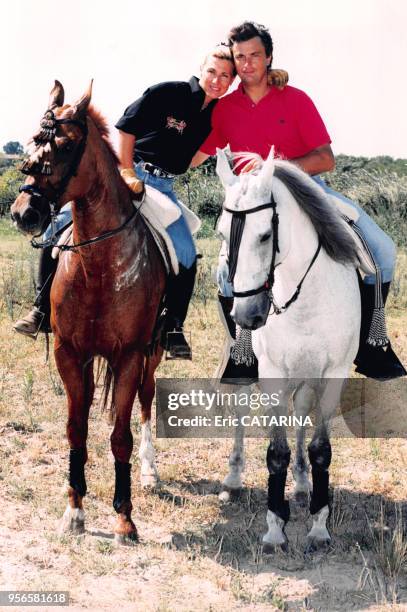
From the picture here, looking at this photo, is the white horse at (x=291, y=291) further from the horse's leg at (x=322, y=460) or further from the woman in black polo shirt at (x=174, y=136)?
the woman in black polo shirt at (x=174, y=136)

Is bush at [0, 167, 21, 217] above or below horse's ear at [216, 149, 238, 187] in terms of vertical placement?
above

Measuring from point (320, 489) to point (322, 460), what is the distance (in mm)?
206

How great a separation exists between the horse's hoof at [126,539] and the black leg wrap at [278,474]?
895 millimetres

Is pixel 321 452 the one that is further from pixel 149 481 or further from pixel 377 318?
pixel 149 481

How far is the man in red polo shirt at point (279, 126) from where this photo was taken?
4660mm

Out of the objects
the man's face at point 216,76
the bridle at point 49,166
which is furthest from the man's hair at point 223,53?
the bridle at point 49,166

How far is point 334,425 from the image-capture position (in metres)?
6.81

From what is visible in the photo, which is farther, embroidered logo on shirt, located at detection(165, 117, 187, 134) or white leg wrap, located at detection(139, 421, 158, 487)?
white leg wrap, located at detection(139, 421, 158, 487)

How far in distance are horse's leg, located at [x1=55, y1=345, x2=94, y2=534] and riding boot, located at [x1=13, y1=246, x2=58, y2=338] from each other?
0.73m

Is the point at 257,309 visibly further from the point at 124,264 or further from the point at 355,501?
the point at 355,501

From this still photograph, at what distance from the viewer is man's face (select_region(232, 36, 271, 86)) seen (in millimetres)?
4621

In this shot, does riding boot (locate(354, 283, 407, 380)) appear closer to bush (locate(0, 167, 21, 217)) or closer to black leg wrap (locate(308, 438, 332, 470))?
black leg wrap (locate(308, 438, 332, 470))

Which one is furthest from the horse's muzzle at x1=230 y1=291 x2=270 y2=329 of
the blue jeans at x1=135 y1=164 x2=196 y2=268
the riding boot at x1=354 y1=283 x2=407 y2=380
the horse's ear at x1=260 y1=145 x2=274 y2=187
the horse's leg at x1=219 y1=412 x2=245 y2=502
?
the horse's leg at x1=219 y1=412 x2=245 y2=502

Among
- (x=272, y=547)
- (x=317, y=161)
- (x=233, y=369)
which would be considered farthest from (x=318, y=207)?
→ (x=272, y=547)
